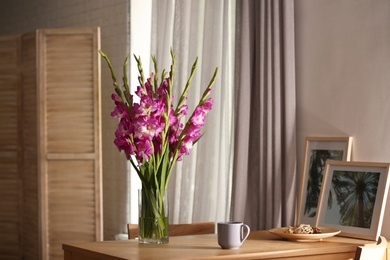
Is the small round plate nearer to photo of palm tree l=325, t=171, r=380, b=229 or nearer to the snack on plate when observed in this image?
the snack on plate

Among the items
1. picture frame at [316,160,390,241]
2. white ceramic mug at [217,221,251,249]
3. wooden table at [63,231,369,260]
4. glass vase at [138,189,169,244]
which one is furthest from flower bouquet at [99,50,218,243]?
picture frame at [316,160,390,241]

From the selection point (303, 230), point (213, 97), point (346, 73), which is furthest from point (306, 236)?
point (213, 97)

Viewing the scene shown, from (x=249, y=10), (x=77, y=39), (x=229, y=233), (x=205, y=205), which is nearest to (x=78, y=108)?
(x=77, y=39)

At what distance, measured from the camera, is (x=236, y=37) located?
4.56 meters

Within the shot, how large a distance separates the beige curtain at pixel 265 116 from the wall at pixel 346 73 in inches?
2.9

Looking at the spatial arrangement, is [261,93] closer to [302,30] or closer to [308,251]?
[302,30]

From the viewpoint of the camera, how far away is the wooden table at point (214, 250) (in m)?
2.95

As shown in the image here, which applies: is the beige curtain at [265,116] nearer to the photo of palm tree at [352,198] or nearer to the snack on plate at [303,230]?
the photo of palm tree at [352,198]

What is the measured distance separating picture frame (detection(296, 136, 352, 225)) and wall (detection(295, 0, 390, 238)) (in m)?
0.06

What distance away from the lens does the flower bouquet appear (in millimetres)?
3195

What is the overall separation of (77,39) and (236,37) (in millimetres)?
1786

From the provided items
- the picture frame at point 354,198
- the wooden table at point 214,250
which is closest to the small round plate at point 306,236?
the wooden table at point 214,250

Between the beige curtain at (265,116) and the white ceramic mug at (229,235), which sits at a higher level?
the beige curtain at (265,116)

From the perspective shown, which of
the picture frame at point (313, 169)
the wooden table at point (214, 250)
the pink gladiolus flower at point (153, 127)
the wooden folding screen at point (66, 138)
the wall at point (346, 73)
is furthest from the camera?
the wooden folding screen at point (66, 138)
